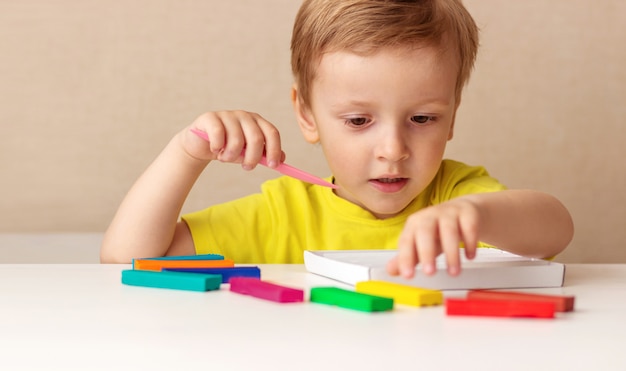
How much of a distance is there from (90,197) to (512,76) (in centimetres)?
92

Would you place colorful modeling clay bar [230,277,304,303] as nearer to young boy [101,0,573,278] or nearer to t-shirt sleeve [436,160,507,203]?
young boy [101,0,573,278]

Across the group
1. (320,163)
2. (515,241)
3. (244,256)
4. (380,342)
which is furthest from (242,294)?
(320,163)

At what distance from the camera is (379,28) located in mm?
1030

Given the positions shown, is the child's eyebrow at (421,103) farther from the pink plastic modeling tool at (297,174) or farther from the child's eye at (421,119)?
the pink plastic modeling tool at (297,174)

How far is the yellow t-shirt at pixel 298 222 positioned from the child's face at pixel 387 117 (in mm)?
76

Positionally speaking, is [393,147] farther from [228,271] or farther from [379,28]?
[228,271]

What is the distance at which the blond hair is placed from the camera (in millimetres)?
1031

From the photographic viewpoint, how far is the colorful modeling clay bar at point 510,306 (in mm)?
533

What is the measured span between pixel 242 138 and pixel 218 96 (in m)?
0.85

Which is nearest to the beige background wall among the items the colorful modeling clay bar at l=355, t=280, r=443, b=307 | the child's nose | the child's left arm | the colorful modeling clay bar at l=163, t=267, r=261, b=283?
the child's nose

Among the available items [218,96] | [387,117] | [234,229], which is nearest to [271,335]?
[387,117]

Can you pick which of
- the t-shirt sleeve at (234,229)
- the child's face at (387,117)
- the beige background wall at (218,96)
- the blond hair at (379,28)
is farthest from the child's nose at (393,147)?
the beige background wall at (218,96)

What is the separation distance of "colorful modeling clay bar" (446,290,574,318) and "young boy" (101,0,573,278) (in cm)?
30

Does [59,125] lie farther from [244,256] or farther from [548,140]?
[548,140]
